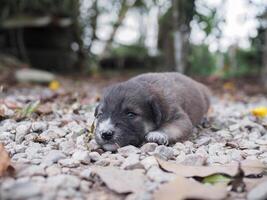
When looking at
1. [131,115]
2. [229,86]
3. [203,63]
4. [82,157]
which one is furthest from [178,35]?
[82,157]

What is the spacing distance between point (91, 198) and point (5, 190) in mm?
516

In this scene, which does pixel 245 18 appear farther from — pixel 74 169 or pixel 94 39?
pixel 74 169

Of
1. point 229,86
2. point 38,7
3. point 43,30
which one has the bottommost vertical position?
point 229,86

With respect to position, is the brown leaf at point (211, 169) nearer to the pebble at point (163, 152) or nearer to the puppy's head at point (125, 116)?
the pebble at point (163, 152)

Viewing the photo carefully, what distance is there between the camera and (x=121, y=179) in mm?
3211

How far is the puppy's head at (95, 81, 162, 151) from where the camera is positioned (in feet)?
13.8

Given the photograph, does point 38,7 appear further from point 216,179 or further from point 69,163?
Answer: point 216,179

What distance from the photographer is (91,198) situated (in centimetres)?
295

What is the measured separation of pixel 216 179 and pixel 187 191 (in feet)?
1.38

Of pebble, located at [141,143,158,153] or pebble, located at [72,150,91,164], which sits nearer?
pebble, located at [72,150,91,164]

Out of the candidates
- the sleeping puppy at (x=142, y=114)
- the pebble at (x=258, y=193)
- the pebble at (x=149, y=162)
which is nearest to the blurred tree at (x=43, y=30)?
the sleeping puppy at (x=142, y=114)

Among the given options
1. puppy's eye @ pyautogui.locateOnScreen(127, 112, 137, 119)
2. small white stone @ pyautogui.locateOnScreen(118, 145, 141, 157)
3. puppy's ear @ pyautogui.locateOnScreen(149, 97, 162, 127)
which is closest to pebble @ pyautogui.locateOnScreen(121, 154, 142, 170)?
small white stone @ pyautogui.locateOnScreen(118, 145, 141, 157)

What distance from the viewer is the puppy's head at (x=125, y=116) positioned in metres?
4.21

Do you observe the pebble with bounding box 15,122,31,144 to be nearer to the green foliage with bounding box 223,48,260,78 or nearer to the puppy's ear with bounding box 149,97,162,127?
the puppy's ear with bounding box 149,97,162,127
